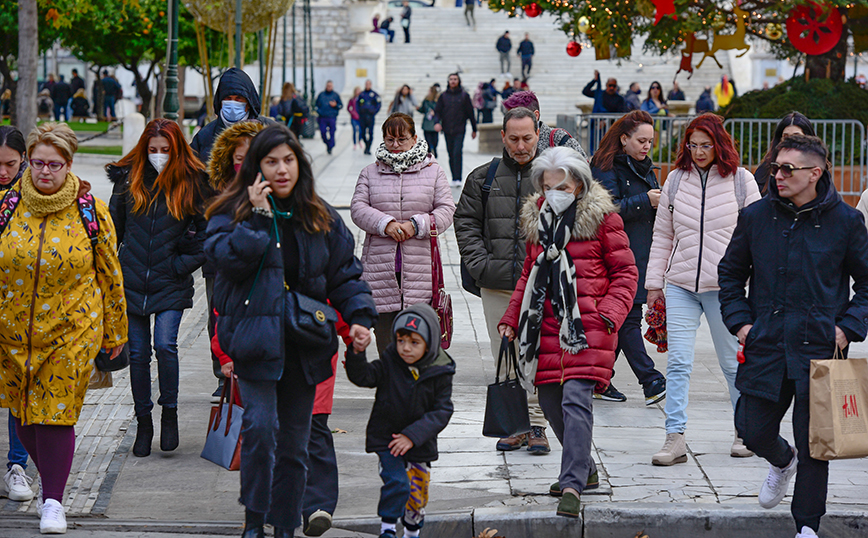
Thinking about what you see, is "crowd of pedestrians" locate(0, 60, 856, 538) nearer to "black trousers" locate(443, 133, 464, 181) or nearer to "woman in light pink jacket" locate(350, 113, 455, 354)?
"woman in light pink jacket" locate(350, 113, 455, 354)

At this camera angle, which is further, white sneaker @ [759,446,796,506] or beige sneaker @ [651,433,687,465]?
Result: beige sneaker @ [651,433,687,465]

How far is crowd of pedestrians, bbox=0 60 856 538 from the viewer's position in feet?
14.4

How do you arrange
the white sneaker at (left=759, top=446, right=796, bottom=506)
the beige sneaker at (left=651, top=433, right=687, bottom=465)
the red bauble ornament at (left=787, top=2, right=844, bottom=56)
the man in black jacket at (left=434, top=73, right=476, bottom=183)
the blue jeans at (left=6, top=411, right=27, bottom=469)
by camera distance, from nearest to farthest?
the white sneaker at (left=759, top=446, right=796, bottom=506)
the blue jeans at (left=6, top=411, right=27, bottom=469)
the beige sneaker at (left=651, top=433, right=687, bottom=465)
the red bauble ornament at (left=787, top=2, right=844, bottom=56)
the man in black jacket at (left=434, top=73, right=476, bottom=183)

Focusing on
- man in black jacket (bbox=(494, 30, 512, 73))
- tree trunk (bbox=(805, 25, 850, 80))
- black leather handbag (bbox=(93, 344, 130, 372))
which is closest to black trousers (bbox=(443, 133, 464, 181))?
tree trunk (bbox=(805, 25, 850, 80))

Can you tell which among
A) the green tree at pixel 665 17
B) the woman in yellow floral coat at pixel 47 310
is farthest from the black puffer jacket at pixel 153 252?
the green tree at pixel 665 17

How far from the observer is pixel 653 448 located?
6125mm

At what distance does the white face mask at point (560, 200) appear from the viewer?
5082 mm

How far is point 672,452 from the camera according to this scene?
5777 millimetres

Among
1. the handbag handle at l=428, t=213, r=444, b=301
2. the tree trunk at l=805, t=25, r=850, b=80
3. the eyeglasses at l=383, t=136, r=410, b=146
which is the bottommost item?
the handbag handle at l=428, t=213, r=444, b=301

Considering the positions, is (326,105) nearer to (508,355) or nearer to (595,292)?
(508,355)

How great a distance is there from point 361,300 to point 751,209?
1790 millimetres

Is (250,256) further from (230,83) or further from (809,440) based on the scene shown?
(230,83)

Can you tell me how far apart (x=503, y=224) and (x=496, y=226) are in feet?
0.14

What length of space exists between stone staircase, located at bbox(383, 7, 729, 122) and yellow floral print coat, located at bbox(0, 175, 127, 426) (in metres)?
35.0
